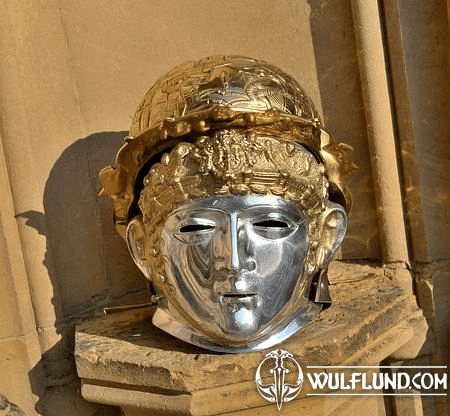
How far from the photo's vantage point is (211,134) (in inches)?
45.3

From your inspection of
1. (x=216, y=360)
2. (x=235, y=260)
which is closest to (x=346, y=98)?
(x=235, y=260)

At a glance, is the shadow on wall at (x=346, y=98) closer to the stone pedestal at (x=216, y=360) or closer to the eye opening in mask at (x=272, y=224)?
the stone pedestal at (x=216, y=360)

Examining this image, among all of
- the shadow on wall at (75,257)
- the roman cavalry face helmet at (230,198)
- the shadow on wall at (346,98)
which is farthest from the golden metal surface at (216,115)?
the shadow on wall at (346,98)

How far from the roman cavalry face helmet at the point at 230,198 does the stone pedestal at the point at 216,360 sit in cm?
→ 5

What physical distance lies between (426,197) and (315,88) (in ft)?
1.37

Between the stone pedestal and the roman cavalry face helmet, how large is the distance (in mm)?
47

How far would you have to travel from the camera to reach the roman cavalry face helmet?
1.11 metres

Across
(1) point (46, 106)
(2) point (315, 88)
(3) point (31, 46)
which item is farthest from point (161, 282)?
(2) point (315, 88)

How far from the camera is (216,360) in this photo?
110 centimetres

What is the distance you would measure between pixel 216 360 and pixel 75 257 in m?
0.54

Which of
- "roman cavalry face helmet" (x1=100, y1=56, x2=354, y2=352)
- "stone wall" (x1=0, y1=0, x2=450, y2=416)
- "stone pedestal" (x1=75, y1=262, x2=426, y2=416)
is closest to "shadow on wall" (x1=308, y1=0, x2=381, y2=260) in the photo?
"stone wall" (x1=0, y1=0, x2=450, y2=416)

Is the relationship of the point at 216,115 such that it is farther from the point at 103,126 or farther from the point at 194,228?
the point at 103,126

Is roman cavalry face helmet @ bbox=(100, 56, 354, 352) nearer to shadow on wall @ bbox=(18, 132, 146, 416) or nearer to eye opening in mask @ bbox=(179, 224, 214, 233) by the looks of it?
eye opening in mask @ bbox=(179, 224, 214, 233)

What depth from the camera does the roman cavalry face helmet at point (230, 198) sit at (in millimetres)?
1105
